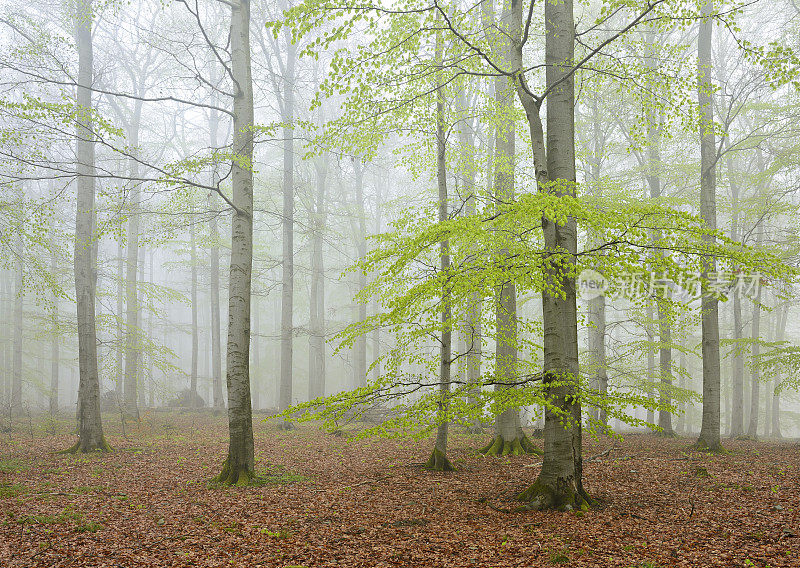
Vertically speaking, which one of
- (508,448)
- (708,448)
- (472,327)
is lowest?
(708,448)

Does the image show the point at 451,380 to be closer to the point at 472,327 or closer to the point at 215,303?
the point at 472,327

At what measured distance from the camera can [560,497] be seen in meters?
5.42

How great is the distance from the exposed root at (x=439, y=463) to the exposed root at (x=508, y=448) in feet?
6.21

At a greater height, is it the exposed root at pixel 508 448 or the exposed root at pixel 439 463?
the exposed root at pixel 439 463

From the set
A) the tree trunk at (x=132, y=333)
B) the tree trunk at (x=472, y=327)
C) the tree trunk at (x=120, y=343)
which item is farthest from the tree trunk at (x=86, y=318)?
the tree trunk at (x=472, y=327)

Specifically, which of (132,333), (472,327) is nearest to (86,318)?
(132,333)

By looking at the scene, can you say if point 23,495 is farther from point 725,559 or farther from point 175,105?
point 175,105

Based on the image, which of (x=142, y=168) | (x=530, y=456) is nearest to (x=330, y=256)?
(x=142, y=168)

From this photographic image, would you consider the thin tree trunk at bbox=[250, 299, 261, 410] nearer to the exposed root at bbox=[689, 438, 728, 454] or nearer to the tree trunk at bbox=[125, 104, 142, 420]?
the tree trunk at bbox=[125, 104, 142, 420]

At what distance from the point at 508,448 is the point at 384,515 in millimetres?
5148

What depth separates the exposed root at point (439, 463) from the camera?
8.28 meters

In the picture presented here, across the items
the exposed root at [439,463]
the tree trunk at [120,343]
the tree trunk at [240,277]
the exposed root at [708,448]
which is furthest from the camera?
the tree trunk at [120,343]

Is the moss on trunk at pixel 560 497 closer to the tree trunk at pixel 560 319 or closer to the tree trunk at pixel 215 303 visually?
the tree trunk at pixel 560 319

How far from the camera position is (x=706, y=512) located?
5262 mm
